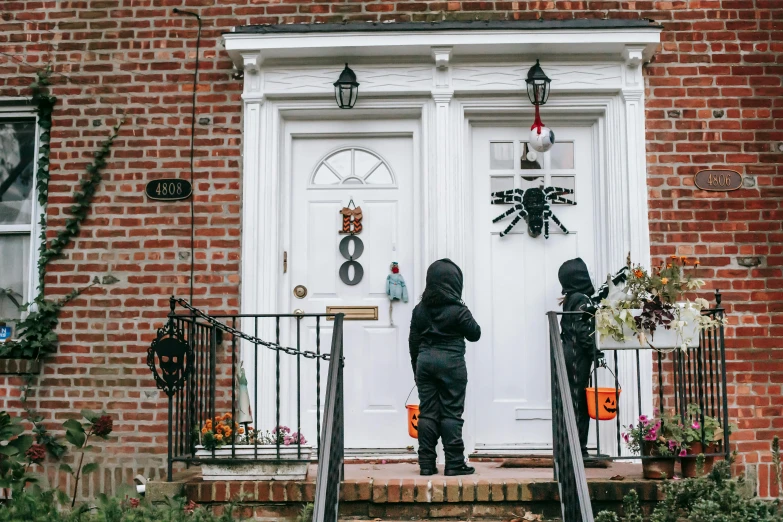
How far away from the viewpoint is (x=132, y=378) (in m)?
6.80

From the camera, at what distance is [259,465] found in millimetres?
5461

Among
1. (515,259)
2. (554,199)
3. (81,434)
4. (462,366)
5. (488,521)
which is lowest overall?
(488,521)

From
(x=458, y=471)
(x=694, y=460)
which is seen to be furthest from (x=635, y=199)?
(x=458, y=471)

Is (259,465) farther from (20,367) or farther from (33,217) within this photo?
(33,217)

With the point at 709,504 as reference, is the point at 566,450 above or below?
above

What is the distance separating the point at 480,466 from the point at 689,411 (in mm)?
1459

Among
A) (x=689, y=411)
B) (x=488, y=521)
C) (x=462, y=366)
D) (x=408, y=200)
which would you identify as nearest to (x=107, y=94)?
(x=408, y=200)

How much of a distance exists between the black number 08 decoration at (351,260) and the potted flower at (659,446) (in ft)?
7.78

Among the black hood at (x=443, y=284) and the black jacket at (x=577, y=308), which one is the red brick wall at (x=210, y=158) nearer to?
the black jacket at (x=577, y=308)

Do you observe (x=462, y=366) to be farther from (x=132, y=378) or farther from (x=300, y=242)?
(x=132, y=378)

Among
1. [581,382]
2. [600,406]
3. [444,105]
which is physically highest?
[444,105]

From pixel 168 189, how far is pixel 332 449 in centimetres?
271

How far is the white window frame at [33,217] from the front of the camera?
712cm

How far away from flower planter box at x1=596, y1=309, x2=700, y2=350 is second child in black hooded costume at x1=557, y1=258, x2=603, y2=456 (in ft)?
1.52
